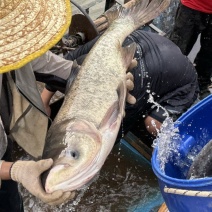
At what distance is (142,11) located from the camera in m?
3.66

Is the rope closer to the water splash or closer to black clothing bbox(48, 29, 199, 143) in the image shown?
the water splash

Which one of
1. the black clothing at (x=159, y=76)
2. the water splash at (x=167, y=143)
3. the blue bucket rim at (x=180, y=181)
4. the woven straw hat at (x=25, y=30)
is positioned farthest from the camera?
the black clothing at (x=159, y=76)

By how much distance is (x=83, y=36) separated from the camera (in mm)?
4148

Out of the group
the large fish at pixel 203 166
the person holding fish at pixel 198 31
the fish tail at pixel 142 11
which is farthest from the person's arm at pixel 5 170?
the person holding fish at pixel 198 31

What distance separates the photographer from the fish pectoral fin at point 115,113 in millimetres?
2537

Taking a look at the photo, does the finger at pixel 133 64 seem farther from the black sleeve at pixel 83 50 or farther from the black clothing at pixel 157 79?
the black sleeve at pixel 83 50

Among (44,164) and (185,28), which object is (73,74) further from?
(185,28)

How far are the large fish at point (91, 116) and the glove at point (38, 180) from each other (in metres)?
0.04

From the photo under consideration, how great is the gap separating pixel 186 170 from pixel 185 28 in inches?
108

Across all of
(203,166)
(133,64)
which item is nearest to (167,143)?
(203,166)

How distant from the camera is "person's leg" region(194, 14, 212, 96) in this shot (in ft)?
15.6

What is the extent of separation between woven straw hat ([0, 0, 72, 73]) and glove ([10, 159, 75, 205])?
0.53 metres

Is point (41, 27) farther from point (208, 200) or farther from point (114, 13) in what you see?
point (114, 13)

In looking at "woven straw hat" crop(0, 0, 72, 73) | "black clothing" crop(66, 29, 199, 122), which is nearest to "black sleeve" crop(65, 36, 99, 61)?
"black clothing" crop(66, 29, 199, 122)
